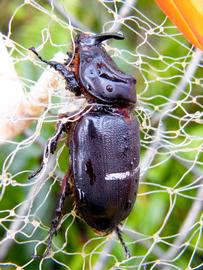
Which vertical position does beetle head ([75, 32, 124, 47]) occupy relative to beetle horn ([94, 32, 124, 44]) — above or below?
below

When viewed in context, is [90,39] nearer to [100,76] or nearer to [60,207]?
[100,76]

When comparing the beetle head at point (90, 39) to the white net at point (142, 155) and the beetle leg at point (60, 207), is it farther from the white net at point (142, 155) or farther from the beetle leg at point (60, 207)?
the beetle leg at point (60, 207)

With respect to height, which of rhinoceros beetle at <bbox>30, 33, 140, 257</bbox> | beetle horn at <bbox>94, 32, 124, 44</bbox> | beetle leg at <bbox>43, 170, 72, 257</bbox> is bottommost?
beetle leg at <bbox>43, 170, 72, 257</bbox>

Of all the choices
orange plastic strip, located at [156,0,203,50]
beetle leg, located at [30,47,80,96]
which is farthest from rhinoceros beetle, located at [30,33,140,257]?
orange plastic strip, located at [156,0,203,50]

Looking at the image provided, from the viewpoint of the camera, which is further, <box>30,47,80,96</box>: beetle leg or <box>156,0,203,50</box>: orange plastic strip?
<box>30,47,80,96</box>: beetle leg

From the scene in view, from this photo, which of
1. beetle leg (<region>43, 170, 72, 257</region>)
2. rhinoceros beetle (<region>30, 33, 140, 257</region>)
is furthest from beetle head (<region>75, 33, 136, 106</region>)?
beetle leg (<region>43, 170, 72, 257</region>)

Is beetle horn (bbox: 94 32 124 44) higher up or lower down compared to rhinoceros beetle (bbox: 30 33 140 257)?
higher up

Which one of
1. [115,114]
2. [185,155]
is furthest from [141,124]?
[185,155]

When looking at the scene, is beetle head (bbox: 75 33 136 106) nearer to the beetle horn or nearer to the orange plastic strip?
the beetle horn

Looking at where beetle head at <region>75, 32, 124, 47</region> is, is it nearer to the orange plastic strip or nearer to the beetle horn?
the beetle horn
